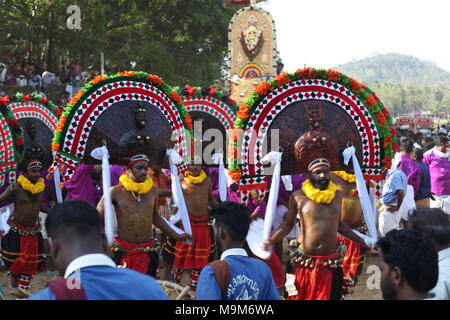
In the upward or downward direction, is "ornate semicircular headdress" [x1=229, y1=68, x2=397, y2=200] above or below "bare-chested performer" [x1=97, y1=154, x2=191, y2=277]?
above

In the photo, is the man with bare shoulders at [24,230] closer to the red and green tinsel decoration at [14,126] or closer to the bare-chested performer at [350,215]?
the red and green tinsel decoration at [14,126]

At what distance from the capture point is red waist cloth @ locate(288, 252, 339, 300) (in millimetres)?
5234

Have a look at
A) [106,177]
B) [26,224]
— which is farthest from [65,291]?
[26,224]

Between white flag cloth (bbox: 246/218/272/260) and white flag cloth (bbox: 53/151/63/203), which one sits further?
white flag cloth (bbox: 53/151/63/203)

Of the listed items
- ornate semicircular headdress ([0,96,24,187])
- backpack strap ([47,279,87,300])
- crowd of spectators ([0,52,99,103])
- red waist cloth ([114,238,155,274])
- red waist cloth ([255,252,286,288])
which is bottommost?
red waist cloth ([255,252,286,288])

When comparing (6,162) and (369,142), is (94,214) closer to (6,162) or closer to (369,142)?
(369,142)

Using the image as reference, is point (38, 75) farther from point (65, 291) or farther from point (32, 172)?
point (65, 291)

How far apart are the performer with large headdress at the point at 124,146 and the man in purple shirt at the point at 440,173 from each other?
20.3ft

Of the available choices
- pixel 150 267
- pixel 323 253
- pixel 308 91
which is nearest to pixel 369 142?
pixel 308 91

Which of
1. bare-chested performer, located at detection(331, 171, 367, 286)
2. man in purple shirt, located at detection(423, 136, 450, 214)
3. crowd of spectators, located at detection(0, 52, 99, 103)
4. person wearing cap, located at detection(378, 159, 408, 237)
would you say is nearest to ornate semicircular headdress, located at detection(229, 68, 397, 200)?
bare-chested performer, located at detection(331, 171, 367, 286)

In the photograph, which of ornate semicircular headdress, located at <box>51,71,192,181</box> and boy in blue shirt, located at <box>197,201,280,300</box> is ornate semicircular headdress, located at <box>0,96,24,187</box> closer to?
ornate semicircular headdress, located at <box>51,71,192,181</box>

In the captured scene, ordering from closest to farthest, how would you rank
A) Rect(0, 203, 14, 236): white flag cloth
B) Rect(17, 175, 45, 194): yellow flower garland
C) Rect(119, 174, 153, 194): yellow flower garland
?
1. Rect(119, 174, 153, 194): yellow flower garland
2. Rect(0, 203, 14, 236): white flag cloth
3. Rect(17, 175, 45, 194): yellow flower garland

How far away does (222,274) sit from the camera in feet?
11.2
